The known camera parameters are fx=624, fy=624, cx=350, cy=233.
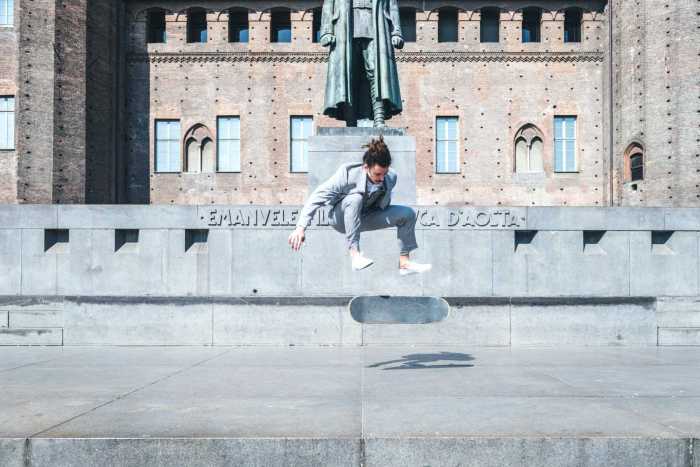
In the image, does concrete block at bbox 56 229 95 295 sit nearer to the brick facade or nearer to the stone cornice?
the brick facade

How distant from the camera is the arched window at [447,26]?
97.4 ft

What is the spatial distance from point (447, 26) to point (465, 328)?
2376 cm

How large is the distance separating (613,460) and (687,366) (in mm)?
3871

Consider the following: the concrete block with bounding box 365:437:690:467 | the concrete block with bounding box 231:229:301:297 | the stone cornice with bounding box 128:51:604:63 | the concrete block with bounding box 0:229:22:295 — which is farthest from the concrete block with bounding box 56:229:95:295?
the stone cornice with bounding box 128:51:604:63

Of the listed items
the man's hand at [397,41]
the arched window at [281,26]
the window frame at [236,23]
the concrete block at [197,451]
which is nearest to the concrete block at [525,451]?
the concrete block at [197,451]

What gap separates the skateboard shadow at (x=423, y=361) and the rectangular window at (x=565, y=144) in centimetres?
2297

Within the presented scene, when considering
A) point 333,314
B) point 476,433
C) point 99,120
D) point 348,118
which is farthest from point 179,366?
point 99,120

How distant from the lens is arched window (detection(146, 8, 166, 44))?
98.4ft

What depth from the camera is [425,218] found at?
30.1 ft

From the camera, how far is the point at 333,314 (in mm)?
9016

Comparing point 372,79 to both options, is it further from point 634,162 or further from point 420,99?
point 634,162

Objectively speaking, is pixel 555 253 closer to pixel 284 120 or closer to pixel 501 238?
pixel 501 238

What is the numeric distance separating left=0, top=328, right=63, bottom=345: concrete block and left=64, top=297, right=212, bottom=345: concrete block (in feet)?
0.48

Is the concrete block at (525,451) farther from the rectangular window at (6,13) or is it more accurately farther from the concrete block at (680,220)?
the rectangular window at (6,13)
